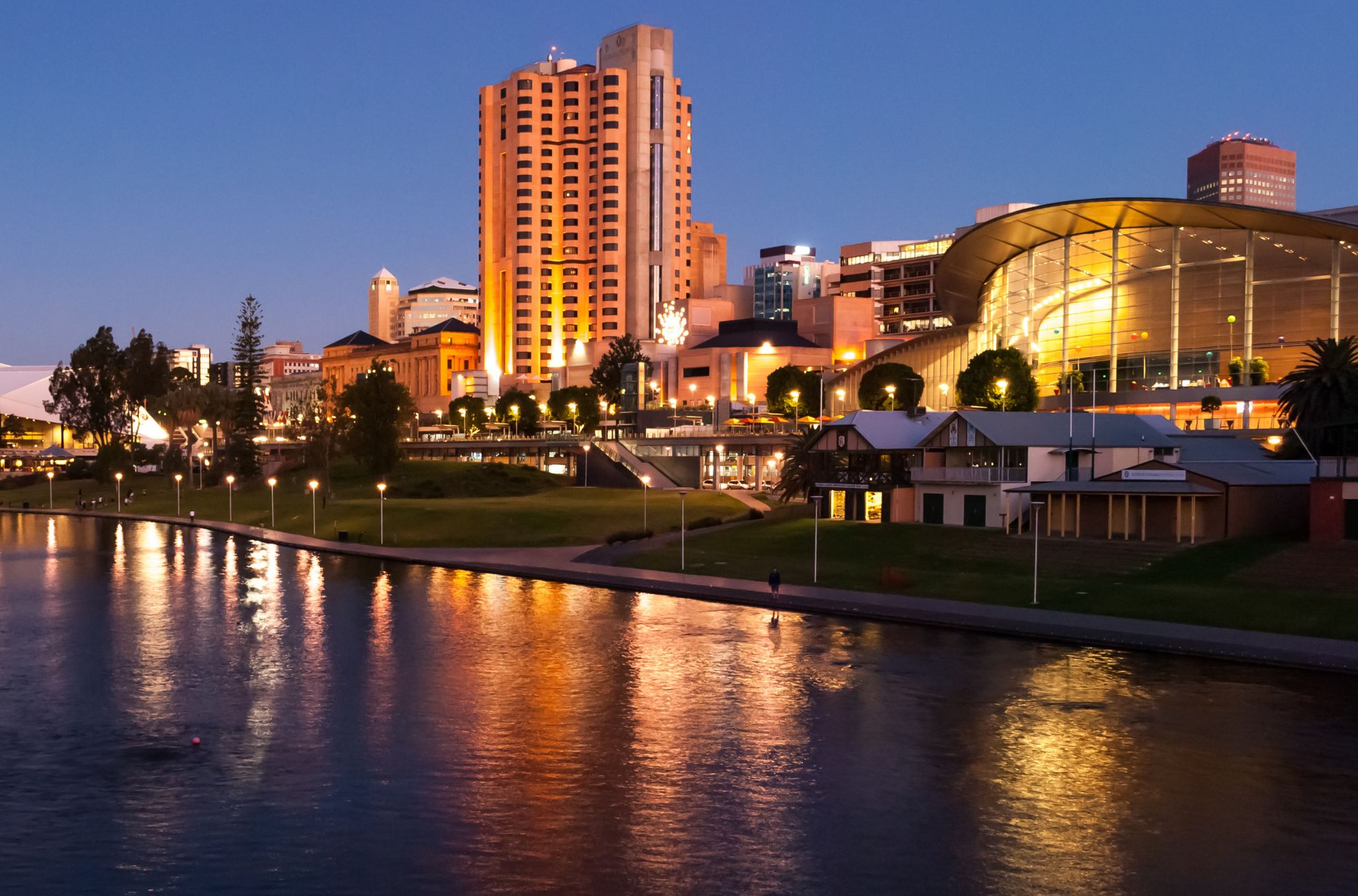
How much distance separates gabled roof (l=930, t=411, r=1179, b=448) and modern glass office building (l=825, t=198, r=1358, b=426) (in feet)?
63.3

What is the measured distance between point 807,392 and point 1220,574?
334 feet

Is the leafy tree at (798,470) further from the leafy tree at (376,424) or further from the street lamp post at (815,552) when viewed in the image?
the leafy tree at (376,424)

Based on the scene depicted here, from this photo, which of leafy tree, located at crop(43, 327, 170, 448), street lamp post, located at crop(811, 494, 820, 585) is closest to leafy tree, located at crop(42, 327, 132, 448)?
leafy tree, located at crop(43, 327, 170, 448)

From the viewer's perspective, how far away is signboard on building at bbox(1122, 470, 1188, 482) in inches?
2479

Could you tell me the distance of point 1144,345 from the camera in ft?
353

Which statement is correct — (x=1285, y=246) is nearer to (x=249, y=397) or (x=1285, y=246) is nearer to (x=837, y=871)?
(x=837, y=871)

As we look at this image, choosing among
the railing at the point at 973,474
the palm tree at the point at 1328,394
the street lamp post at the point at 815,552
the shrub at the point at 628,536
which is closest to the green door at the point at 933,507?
the railing at the point at 973,474

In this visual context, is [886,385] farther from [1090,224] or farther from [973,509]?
[973,509]

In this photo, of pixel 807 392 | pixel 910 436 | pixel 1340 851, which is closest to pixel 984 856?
pixel 1340 851

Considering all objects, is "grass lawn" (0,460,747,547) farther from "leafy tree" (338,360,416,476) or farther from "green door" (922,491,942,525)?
"green door" (922,491,942,525)

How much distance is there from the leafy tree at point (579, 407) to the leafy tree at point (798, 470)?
3678 inches

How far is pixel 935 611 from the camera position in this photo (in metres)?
48.2

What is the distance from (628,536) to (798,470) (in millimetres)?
17247

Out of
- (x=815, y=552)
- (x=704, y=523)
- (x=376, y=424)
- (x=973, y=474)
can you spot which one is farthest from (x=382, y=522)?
(x=376, y=424)
